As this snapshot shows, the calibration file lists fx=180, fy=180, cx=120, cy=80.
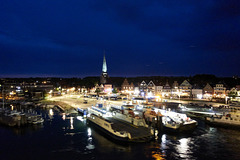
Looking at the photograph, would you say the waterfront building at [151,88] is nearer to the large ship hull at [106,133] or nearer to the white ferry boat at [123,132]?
the large ship hull at [106,133]

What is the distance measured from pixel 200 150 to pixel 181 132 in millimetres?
6502

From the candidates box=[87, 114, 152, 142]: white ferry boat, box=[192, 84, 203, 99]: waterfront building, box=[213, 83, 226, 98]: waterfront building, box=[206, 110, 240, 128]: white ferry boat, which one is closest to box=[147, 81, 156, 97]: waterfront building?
box=[192, 84, 203, 99]: waterfront building

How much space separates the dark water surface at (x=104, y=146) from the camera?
19.4 metres

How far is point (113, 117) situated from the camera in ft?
110

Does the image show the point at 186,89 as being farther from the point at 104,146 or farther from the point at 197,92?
the point at 104,146

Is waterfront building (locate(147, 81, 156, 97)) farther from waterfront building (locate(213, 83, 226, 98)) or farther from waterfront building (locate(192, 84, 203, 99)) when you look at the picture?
waterfront building (locate(213, 83, 226, 98))

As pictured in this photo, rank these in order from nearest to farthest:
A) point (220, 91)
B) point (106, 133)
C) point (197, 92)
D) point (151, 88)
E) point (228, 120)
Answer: point (106, 133) → point (228, 120) → point (220, 91) → point (197, 92) → point (151, 88)

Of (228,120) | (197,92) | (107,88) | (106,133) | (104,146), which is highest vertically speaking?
(107,88)

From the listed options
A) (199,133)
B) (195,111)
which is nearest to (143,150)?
(199,133)

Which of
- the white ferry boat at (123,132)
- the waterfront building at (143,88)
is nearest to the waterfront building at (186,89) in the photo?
the waterfront building at (143,88)

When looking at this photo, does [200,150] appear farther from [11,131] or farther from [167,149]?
[11,131]

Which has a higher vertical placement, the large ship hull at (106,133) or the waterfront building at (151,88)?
the waterfront building at (151,88)

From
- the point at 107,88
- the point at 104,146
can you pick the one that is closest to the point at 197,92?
the point at 107,88

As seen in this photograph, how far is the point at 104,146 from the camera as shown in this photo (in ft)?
72.4
